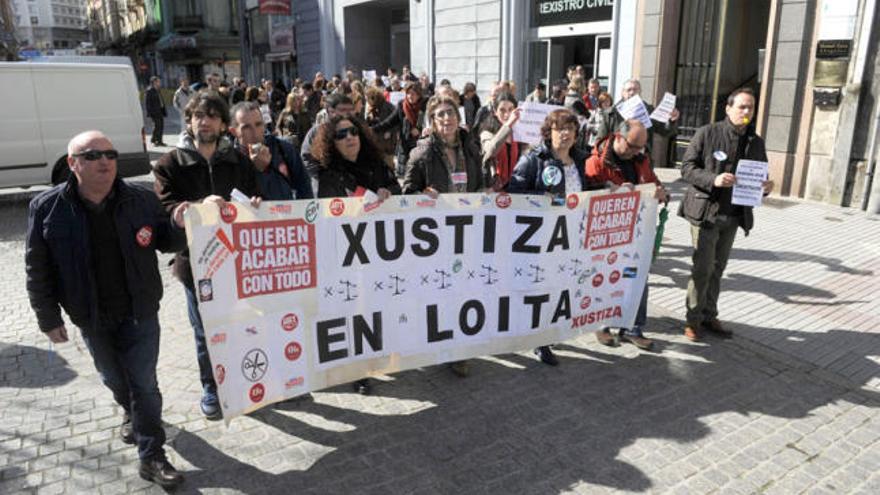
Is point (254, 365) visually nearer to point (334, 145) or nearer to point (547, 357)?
point (334, 145)

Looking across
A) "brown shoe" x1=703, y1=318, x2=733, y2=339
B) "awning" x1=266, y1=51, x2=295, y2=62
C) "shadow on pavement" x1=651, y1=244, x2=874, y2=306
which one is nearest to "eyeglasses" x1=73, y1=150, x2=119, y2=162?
"brown shoe" x1=703, y1=318, x2=733, y2=339

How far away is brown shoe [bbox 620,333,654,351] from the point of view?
5.12 metres

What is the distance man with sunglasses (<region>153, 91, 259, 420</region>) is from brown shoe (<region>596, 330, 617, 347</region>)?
10.1 ft

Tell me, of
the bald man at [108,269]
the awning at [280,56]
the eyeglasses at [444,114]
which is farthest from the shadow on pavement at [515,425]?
the awning at [280,56]

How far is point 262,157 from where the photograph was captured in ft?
13.7

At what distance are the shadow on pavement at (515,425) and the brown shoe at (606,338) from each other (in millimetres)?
162

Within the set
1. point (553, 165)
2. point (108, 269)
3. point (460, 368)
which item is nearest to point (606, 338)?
point (460, 368)

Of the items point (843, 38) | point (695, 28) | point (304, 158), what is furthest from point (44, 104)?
point (843, 38)

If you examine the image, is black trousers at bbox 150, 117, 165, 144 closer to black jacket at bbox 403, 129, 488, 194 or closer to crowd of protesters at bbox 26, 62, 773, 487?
crowd of protesters at bbox 26, 62, 773, 487

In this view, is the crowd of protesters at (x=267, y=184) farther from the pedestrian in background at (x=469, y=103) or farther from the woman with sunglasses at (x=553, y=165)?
the pedestrian in background at (x=469, y=103)

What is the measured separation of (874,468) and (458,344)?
2582 millimetres

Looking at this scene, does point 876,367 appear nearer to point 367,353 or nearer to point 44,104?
point 367,353

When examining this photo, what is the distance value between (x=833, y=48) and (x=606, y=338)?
24.4 ft

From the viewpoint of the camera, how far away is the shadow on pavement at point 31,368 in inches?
183
